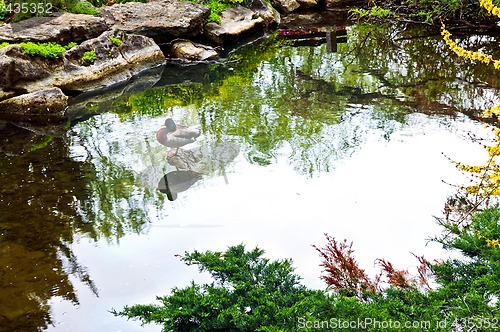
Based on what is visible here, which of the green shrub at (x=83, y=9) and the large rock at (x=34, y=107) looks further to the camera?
the green shrub at (x=83, y=9)

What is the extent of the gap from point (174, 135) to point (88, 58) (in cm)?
347

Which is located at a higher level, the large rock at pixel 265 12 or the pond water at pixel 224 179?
the large rock at pixel 265 12

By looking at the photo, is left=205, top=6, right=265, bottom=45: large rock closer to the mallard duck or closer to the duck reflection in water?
the mallard duck

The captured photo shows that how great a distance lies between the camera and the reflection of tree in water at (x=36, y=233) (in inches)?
149

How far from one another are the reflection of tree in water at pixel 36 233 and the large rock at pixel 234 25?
5.82m

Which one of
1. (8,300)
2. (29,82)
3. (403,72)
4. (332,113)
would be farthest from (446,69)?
(8,300)

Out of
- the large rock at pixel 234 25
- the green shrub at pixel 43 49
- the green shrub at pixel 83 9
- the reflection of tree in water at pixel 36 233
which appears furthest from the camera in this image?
the large rock at pixel 234 25

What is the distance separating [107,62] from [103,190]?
446 centimetres

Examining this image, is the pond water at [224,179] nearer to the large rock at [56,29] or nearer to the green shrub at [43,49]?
the green shrub at [43,49]

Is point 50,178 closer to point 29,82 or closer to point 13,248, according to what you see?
point 13,248

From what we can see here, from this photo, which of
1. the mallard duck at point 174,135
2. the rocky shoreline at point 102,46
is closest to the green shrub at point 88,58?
the rocky shoreline at point 102,46

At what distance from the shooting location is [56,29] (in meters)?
9.30

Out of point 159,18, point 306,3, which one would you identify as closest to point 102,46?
point 159,18

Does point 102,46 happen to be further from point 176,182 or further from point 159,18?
point 176,182
